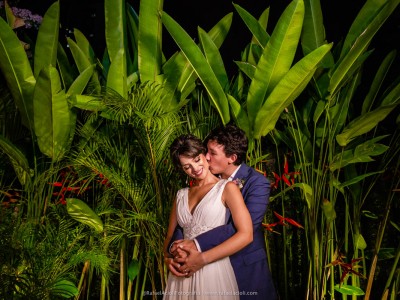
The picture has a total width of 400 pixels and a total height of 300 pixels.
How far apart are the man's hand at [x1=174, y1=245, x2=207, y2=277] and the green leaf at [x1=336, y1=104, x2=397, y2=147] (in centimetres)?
99

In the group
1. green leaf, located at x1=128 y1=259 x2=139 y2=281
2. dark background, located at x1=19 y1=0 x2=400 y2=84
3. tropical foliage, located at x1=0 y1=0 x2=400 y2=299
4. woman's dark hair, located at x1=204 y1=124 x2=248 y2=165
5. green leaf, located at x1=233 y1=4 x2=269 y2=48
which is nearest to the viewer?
woman's dark hair, located at x1=204 y1=124 x2=248 y2=165

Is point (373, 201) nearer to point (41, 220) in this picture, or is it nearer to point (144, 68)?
point (144, 68)

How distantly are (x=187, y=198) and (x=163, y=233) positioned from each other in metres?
0.57

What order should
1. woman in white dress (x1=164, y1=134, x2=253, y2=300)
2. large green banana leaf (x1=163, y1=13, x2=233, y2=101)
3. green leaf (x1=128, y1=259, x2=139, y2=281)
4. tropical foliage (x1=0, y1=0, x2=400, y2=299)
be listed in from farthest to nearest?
large green banana leaf (x1=163, y1=13, x2=233, y2=101) < green leaf (x1=128, y1=259, x2=139, y2=281) < tropical foliage (x1=0, y1=0, x2=400, y2=299) < woman in white dress (x1=164, y1=134, x2=253, y2=300)

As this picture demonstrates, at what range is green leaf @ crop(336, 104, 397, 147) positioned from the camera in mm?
2334

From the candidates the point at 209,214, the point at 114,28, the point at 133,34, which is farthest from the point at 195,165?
the point at 133,34

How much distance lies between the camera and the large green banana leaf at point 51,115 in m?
2.34

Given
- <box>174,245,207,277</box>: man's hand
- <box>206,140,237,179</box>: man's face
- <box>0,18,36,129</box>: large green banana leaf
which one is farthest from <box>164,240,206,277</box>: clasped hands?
<box>0,18,36,129</box>: large green banana leaf

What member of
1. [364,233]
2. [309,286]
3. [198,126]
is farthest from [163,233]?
[364,233]

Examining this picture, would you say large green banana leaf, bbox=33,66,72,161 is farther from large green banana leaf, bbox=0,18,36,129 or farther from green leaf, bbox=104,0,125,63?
green leaf, bbox=104,0,125,63

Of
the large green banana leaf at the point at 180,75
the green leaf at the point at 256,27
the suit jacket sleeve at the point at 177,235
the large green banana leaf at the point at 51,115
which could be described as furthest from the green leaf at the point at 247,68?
the suit jacket sleeve at the point at 177,235

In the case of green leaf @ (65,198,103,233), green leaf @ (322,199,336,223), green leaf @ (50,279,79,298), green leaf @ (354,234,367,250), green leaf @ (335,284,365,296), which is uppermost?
green leaf @ (65,198,103,233)

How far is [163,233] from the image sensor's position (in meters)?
2.43

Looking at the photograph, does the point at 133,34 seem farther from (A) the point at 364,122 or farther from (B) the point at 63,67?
(A) the point at 364,122
